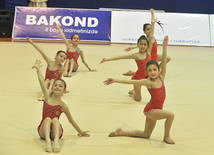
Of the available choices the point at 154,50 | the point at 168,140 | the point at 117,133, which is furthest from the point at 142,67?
the point at 168,140

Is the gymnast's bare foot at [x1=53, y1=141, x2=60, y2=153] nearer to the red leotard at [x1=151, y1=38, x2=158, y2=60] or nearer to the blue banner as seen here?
the red leotard at [x1=151, y1=38, x2=158, y2=60]

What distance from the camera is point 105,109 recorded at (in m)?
5.43

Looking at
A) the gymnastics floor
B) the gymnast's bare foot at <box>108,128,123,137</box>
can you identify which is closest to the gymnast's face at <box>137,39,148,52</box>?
the gymnastics floor

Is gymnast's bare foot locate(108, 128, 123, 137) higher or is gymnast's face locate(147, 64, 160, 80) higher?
gymnast's face locate(147, 64, 160, 80)

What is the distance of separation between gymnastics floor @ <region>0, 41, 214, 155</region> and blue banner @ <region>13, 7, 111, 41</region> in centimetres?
292

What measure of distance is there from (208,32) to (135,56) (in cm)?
687

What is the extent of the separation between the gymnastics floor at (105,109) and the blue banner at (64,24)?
292cm

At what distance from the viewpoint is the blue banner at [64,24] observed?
1210 cm

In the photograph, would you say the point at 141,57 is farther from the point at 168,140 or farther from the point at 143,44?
the point at 168,140

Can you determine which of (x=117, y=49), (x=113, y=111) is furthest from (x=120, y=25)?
(x=113, y=111)

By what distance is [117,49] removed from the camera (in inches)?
417

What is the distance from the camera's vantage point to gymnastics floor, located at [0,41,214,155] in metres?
4.04

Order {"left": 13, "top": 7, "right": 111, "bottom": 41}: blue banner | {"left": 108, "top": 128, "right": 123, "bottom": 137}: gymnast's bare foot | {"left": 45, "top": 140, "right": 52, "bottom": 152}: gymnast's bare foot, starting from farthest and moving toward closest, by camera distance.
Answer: {"left": 13, "top": 7, "right": 111, "bottom": 41}: blue banner < {"left": 108, "top": 128, "right": 123, "bottom": 137}: gymnast's bare foot < {"left": 45, "top": 140, "right": 52, "bottom": 152}: gymnast's bare foot

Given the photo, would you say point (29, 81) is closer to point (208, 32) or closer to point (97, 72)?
point (97, 72)
